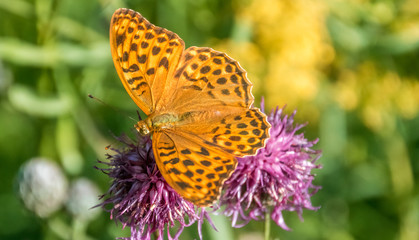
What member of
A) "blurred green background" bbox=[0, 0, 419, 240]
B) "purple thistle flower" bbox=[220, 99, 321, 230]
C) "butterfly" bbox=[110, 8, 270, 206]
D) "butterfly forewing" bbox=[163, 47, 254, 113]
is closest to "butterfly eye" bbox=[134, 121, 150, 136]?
"butterfly" bbox=[110, 8, 270, 206]

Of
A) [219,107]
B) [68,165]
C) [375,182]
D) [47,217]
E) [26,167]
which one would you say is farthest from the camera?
[375,182]

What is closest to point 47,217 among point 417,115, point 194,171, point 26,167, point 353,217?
point 26,167

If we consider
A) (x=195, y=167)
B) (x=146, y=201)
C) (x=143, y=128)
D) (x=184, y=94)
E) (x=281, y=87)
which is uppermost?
(x=281, y=87)

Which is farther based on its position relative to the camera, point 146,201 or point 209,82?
point 209,82

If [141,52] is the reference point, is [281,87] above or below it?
above

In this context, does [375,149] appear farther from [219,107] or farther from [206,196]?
[206,196]

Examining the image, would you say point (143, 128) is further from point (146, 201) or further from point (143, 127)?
point (146, 201)

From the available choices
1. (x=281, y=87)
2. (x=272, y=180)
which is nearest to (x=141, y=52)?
(x=272, y=180)
